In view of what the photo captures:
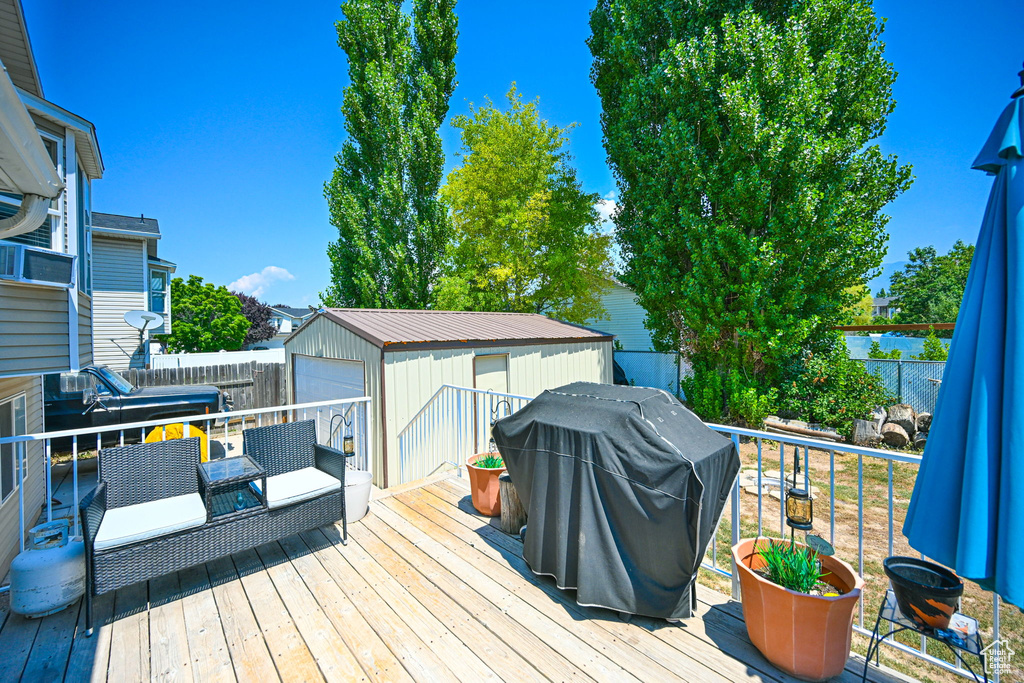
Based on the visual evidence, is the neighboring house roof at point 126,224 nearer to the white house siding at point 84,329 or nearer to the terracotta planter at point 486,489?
the white house siding at point 84,329

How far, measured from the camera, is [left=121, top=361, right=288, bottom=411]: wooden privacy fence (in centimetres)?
1023

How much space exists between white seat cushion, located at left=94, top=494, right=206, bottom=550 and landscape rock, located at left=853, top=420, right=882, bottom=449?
1008cm

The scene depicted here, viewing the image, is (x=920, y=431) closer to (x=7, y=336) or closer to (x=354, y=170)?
(x=7, y=336)

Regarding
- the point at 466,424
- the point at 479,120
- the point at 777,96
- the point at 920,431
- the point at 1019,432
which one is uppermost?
the point at 479,120

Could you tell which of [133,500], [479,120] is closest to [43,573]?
[133,500]

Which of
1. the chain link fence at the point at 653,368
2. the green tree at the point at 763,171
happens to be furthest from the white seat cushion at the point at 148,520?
A: the chain link fence at the point at 653,368

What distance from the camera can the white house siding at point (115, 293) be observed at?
13.2 metres

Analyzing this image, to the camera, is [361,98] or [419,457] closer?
[419,457]

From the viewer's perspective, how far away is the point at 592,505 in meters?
2.44

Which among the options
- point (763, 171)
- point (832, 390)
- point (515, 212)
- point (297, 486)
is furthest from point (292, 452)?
point (515, 212)

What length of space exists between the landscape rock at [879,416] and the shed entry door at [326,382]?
31.0 ft

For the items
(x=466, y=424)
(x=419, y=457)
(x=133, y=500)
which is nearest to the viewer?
(x=133, y=500)

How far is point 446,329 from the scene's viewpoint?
7.32m

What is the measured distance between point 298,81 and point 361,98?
232 centimetres
